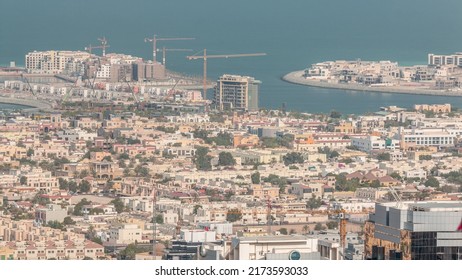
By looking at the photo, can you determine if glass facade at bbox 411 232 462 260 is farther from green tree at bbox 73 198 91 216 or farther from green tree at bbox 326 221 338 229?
green tree at bbox 73 198 91 216

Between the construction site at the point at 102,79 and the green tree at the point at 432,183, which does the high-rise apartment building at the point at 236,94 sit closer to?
the construction site at the point at 102,79

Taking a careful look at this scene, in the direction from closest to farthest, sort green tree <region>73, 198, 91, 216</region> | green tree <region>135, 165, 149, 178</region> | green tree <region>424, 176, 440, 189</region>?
green tree <region>73, 198, 91, 216</region> → green tree <region>424, 176, 440, 189</region> → green tree <region>135, 165, 149, 178</region>

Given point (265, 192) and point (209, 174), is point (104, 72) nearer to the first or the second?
point (209, 174)

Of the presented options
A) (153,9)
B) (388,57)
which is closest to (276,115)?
(388,57)

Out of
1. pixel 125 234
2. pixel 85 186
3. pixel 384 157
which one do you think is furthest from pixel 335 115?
pixel 125 234

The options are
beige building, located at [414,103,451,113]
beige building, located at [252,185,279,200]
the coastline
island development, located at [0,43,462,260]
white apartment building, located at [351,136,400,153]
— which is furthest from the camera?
the coastline

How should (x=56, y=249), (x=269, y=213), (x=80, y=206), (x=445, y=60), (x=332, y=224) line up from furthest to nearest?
(x=445, y=60)
(x=80, y=206)
(x=269, y=213)
(x=332, y=224)
(x=56, y=249)

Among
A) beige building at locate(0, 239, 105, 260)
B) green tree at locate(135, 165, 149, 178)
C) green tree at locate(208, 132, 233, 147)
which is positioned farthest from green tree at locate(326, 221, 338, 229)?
green tree at locate(208, 132, 233, 147)
